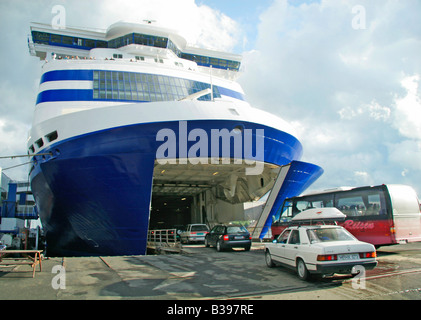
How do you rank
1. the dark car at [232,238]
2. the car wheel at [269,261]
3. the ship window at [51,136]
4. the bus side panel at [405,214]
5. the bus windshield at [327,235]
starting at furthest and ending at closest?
the dark car at [232,238], the ship window at [51,136], the bus side panel at [405,214], the car wheel at [269,261], the bus windshield at [327,235]

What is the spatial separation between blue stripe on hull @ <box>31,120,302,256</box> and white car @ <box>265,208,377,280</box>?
6107 millimetres

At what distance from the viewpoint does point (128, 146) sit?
1159 centimetres

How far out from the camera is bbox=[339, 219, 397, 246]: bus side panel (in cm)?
972

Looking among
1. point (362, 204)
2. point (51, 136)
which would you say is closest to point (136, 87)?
point (51, 136)

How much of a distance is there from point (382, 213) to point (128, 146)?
8937mm

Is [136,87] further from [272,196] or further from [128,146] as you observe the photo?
[272,196]

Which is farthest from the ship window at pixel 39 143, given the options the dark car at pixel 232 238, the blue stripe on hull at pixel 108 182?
the dark car at pixel 232 238

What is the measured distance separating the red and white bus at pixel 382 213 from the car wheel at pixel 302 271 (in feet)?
15.1

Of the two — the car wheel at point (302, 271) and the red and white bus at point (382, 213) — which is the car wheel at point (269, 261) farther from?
the red and white bus at point (382, 213)

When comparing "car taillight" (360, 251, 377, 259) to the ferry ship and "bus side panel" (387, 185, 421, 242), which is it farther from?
the ferry ship

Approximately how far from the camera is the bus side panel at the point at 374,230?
972cm

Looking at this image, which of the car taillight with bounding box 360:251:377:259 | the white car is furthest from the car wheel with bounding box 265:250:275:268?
the car taillight with bounding box 360:251:377:259
